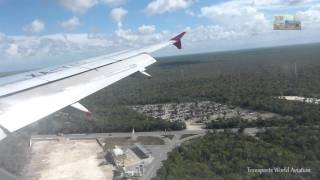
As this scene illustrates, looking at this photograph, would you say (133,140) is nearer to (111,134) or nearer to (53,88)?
(111,134)

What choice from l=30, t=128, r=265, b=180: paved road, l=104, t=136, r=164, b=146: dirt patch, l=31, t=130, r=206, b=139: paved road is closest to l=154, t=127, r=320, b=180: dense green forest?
l=30, t=128, r=265, b=180: paved road

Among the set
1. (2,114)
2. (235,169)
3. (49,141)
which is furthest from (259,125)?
(2,114)

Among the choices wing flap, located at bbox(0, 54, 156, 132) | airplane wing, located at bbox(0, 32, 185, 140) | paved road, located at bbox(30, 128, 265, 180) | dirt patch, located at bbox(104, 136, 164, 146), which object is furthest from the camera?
dirt patch, located at bbox(104, 136, 164, 146)

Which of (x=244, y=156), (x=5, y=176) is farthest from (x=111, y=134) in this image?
(x=244, y=156)

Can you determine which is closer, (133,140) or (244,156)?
(244,156)

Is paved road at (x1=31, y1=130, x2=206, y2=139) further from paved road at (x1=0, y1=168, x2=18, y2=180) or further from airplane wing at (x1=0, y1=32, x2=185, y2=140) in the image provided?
airplane wing at (x1=0, y1=32, x2=185, y2=140)

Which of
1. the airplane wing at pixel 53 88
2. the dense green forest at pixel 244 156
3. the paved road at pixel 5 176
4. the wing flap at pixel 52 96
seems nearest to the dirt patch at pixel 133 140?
the dense green forest at pixel 244 156

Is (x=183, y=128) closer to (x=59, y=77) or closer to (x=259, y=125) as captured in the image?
(x=259, y=125)
